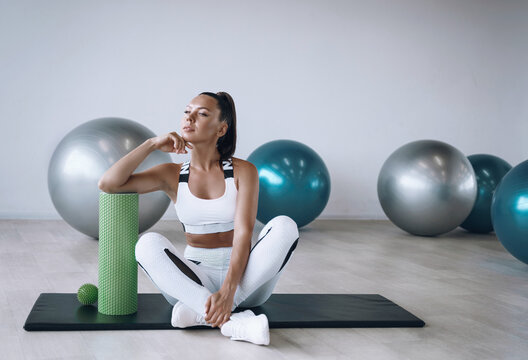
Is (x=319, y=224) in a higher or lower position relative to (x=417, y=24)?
lower

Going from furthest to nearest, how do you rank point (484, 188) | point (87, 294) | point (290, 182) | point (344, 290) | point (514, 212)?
point (484, 188) < point (290, 182) < point (514, 212) < point (344, 290) < point (87, 294)

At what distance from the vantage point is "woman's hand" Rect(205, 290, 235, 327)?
209 cm

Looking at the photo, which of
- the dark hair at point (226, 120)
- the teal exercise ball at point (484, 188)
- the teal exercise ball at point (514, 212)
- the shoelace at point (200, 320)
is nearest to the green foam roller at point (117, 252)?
the shoelace at point (200, 320)

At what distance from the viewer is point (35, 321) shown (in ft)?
7.27

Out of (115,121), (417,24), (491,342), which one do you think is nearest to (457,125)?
(417,24)

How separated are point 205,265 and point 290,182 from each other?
2.34m

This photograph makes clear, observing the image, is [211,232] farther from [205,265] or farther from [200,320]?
[200,320]

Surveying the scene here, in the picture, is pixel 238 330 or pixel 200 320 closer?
pixel 238 330

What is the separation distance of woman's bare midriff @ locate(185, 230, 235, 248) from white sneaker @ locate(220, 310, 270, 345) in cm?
32

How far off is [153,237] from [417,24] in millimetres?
4952

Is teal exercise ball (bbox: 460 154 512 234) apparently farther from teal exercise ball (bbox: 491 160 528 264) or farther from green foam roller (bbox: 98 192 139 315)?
green foam roller (bbox: 98 192 139 315)

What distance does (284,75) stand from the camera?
5.83 meters

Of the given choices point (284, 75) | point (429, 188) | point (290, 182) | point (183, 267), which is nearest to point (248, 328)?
point (183, 267)

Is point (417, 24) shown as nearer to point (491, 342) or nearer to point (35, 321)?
point (491, 342)
